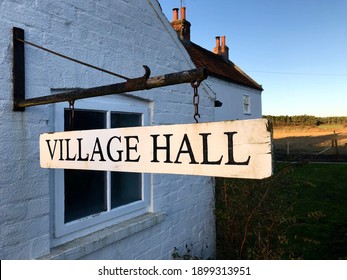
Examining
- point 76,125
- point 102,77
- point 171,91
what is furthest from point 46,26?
point 171,91

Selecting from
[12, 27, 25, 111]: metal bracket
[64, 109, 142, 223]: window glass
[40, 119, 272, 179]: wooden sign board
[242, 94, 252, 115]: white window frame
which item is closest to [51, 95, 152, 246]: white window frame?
[64, 109, 142, 223]: window glass

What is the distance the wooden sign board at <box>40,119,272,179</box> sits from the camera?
1.16m

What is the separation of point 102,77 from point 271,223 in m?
3.50

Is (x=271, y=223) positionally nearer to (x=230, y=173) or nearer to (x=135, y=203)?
(x=135, y=203)

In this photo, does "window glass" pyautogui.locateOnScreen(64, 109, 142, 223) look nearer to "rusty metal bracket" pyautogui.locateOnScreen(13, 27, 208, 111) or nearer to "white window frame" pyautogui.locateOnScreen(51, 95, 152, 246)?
"white window frame" pyautogui.locateOnScreen(51, 95, 152, 246)

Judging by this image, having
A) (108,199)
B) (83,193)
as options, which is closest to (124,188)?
(108,199)

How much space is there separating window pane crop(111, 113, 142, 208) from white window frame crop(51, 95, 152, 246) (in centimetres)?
5

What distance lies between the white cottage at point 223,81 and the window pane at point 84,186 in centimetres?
1036

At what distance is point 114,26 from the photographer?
308 cm

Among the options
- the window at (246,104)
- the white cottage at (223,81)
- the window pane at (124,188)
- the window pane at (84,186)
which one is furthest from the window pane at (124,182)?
the window at (246,104)

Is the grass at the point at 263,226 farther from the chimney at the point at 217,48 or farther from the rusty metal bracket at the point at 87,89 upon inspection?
the chimney at the point at 217,48

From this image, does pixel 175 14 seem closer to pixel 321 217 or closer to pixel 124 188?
pixel 321 217

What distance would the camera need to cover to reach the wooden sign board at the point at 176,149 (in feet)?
3.79

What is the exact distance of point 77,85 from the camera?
266 cm
